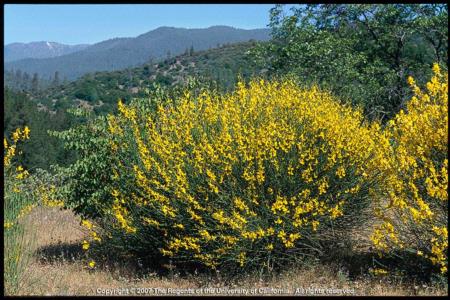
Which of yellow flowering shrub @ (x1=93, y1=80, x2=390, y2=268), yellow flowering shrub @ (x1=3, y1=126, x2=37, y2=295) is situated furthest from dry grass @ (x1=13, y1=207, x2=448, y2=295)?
yellow flowering shrub @ (x1=93, y1=80, x2=390, y2=268)

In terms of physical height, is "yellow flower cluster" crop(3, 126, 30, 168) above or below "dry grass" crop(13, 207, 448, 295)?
above

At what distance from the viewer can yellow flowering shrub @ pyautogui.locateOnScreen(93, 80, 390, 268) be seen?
19.2 ft

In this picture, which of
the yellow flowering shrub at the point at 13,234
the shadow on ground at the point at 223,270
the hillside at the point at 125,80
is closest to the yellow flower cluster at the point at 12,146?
the yellow flowering shrub at the point at 13,234

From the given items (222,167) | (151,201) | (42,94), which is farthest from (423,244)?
(42,94)

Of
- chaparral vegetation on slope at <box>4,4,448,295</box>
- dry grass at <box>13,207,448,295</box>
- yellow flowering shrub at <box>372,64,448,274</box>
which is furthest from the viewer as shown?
dry grass at <box>13,207,448,295</box>

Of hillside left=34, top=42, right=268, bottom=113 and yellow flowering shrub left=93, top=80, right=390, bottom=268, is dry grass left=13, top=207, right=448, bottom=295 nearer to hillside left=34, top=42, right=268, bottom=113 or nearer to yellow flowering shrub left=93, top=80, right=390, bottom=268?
yellow flowering shrub left=93, top=80, right=390, bottom=268

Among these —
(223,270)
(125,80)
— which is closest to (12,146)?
(223,270)

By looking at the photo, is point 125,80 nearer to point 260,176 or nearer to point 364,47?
point 364,47

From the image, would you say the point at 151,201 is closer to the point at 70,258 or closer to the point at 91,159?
the point at 91,159

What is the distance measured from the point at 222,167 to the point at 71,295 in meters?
2.09

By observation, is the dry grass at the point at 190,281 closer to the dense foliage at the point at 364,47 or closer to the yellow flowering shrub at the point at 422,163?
the yellow flowering shrub at the point at 422,163

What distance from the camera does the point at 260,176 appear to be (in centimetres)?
577

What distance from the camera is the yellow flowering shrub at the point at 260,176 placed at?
19.2 ft

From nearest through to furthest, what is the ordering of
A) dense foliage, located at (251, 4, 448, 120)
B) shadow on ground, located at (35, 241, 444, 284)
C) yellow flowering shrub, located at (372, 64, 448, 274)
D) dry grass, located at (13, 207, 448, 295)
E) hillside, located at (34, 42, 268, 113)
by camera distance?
yellow flowering shrub, located at (372, 64, 448, 274) < dry grass, located at (13, 207, 448, 295) < shadow on ground, located at (35, 241, 444, 284) < dense foliage, located at (251, 4, 448, 120) < hillside, located at (34, 42, 268, 113)
